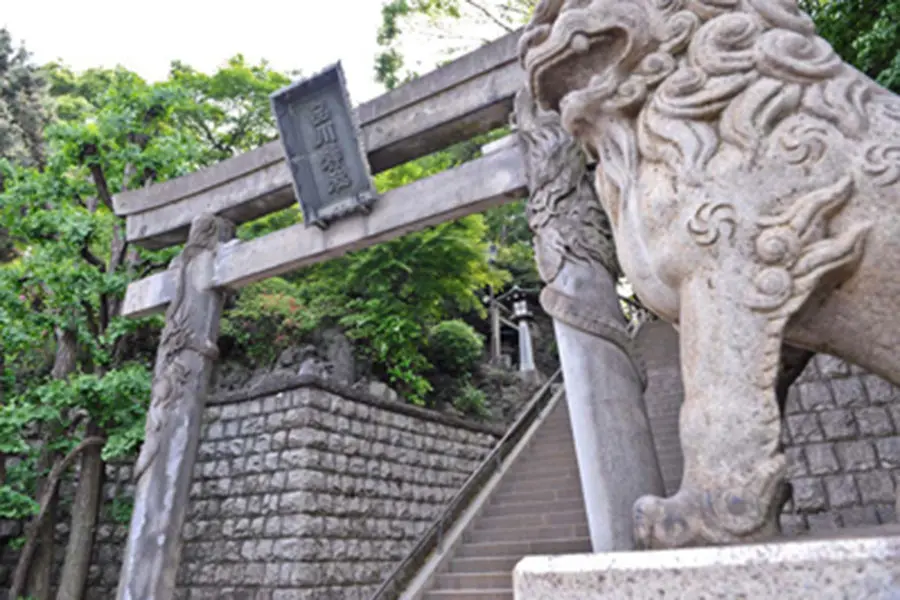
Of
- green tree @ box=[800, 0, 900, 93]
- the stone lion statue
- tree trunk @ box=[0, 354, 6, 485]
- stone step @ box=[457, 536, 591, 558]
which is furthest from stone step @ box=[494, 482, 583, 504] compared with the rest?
tree trunk @ box=[0, 354, 6, 485]

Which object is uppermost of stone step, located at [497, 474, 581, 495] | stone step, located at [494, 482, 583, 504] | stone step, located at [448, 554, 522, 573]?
stone step, located at [497, 474, 581, 495]

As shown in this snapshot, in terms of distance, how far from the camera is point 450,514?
21.7ft

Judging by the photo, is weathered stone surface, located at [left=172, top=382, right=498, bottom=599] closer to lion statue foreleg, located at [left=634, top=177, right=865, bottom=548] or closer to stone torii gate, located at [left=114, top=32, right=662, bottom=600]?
stone torii gate, located at [left=114, top=32, right=662, bottom=600]

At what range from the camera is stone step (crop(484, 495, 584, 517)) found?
6.41 meters

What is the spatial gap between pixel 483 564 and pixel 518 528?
0.59 m

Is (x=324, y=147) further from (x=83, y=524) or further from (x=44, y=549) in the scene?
A: (x=44, y=549)

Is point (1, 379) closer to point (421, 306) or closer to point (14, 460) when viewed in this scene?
point (14, 460)

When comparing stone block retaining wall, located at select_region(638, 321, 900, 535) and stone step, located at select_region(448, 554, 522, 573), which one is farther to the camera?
stone step, located at select_region(448, 554, 522, 573)

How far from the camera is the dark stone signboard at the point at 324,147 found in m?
4.36

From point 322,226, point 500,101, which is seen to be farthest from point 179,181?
point 500,101

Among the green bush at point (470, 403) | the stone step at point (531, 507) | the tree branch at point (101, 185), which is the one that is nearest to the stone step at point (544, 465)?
the stone step at point (531, 507)

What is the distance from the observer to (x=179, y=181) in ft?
17.9

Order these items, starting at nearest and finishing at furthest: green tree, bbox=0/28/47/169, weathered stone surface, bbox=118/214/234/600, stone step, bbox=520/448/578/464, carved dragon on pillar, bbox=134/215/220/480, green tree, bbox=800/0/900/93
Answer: weathered stone surface, bbox=118/214/234/600, carved dragon on pillar, bbox=134/215/220/480, green tree, bbox=800/0/900/93, stone step, bbox=520/448/578/464, green tree, bbox=0/28/47/169

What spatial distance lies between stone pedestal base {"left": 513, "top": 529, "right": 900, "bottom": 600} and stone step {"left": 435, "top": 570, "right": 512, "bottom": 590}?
15.7 ft
